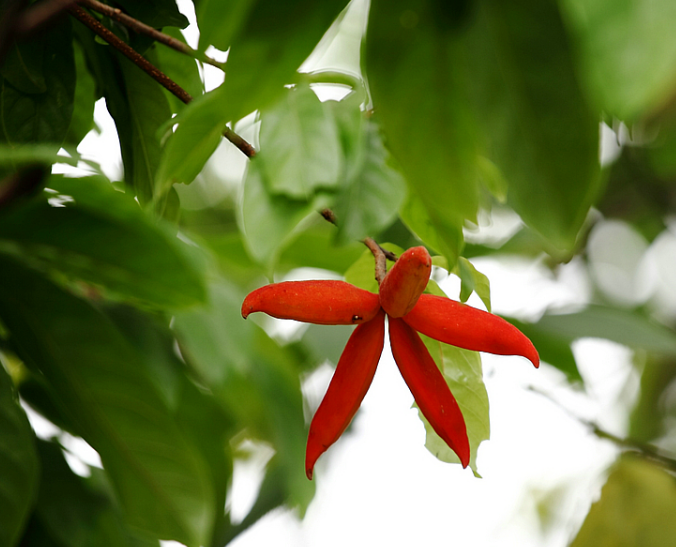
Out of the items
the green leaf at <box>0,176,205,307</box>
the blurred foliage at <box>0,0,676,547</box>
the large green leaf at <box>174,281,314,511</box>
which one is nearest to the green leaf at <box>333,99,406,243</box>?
the blurred foliage at <box>0,0,676,547</box>

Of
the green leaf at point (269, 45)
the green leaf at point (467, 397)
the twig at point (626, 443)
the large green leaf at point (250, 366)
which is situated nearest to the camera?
the green leaf at point (269, 45)

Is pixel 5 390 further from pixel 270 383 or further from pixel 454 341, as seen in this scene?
pixel 454 341

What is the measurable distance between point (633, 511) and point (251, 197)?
2.05 m

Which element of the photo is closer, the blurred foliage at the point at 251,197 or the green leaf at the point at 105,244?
the blurred foliage at the point at 251,197

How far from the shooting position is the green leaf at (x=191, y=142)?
0.58 m

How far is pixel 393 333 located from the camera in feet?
2.28

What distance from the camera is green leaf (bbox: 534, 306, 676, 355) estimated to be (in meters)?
1.56

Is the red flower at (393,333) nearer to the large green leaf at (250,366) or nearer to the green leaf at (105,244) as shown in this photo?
the green leaf at (105,244)

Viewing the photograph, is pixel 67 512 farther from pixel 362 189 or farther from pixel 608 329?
pixel 608 329

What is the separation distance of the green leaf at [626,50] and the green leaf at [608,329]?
4.39ft

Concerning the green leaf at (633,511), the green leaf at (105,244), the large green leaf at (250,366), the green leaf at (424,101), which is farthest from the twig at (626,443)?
the green leaf at (424,101)

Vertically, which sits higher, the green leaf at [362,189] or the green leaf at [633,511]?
the green leaf at [362,189]

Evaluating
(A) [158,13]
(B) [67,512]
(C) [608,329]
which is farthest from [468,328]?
(C) [608,329]

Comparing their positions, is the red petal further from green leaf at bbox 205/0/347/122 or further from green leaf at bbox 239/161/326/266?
green leaf at bbox 205/0/347/122
